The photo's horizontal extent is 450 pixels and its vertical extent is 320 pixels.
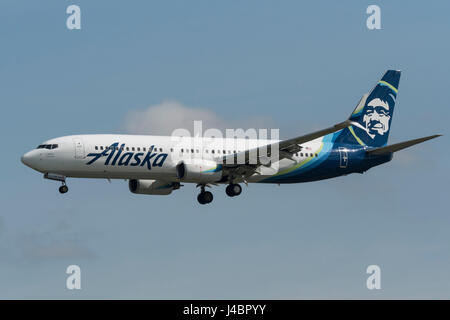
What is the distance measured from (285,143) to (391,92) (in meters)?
16.5

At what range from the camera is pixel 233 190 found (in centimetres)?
7838

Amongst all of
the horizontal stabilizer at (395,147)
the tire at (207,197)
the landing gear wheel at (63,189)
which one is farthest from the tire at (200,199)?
the horizontal stabilizer at (395,147)

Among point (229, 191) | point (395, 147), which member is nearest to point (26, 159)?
point (229, 191)

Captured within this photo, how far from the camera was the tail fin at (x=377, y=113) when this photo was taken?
83438 mm

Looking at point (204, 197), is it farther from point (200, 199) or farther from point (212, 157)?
point (212, 157)

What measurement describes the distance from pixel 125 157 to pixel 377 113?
75.8 feet

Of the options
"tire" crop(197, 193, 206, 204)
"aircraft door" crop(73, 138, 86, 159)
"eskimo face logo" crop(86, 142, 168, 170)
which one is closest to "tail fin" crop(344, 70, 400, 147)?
"tire" crop(197, 193, 206, 204)

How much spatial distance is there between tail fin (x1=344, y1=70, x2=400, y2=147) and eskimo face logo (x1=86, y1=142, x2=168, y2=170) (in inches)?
696

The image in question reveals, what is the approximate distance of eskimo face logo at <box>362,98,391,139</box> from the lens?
84125mm

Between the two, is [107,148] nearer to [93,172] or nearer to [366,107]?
[93,172]

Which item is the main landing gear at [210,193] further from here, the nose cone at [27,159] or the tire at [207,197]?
the nose cone at [27,159]

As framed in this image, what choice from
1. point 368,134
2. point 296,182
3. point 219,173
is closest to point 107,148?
point 219,173

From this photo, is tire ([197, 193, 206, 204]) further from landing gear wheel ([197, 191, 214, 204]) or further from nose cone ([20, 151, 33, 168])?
nose cone ([20, 151, 33, 168])

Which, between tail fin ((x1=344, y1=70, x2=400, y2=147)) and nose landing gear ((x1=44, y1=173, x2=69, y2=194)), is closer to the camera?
nose landing gear ((x1=44, y1=173, x2=69, y2=194))
